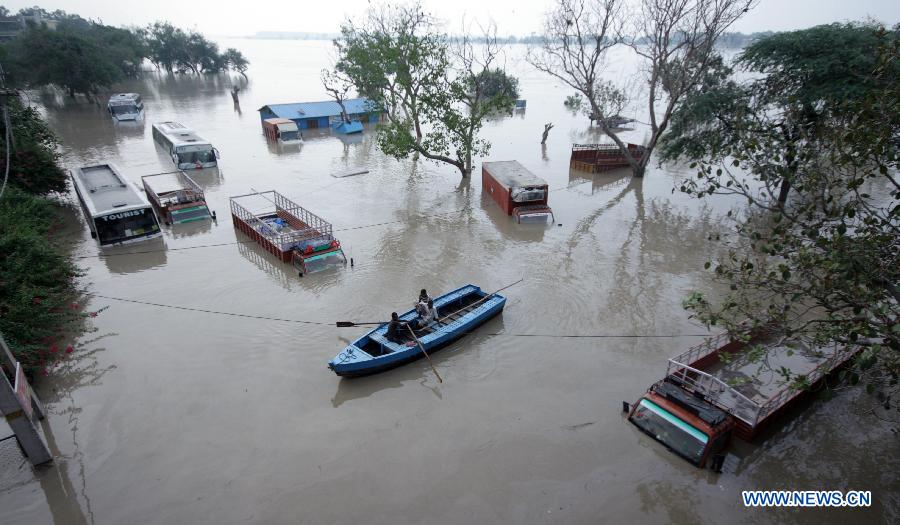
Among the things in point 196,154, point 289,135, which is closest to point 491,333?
point 196,154

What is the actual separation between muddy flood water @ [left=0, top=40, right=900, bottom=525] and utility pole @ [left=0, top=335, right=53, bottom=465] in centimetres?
54

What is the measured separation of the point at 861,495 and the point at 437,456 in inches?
356


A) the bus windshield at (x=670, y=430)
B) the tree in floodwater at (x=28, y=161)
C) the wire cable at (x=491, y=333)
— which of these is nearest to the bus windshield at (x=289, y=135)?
the tree in floodwater at (x=28, y=161)

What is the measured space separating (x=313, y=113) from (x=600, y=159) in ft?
101

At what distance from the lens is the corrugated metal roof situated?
48.4 m

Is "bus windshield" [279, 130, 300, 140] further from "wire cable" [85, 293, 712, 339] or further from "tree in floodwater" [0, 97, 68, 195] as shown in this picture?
"wire cable" [85, 293, 712, 339]

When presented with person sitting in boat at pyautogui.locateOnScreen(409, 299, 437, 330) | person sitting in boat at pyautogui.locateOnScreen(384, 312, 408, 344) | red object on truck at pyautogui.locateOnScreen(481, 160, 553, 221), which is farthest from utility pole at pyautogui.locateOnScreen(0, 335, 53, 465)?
red object on truck at pyautogui.locateOnScreen(481, 160, 553, 221)

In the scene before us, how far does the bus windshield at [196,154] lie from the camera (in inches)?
1288

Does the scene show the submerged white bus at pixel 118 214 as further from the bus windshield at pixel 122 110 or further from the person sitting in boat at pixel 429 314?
the bus windshield at pixel 122 110

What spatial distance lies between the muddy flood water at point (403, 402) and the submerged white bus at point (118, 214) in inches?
24.3

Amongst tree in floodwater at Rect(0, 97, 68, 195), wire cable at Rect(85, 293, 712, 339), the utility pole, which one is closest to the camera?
the utility pole

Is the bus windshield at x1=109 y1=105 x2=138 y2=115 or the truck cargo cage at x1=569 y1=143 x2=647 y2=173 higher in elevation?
the bus windshield at x1=109 y1=105 x2=138 y2=115

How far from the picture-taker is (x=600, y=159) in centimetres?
3403

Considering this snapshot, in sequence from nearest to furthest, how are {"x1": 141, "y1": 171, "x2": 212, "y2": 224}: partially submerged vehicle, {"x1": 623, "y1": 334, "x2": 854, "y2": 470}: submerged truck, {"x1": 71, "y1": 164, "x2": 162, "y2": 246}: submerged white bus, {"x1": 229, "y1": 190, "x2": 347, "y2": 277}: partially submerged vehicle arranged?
1. {"x1": 623, "y1": 334, "x2": 854, "y2": 470}: submerged truck
2. {"x1": 229, "y1": 190, "x2": 347, "y2": 277}: partially submerged vehicle
3. {"x1": 71, "y1": 164, "x2": 162, "y2": 246}: submerged white bus
4. {"x1": 141, "y1": 171, "x2": 212, "y2": 224}: partially submerged vehicle
